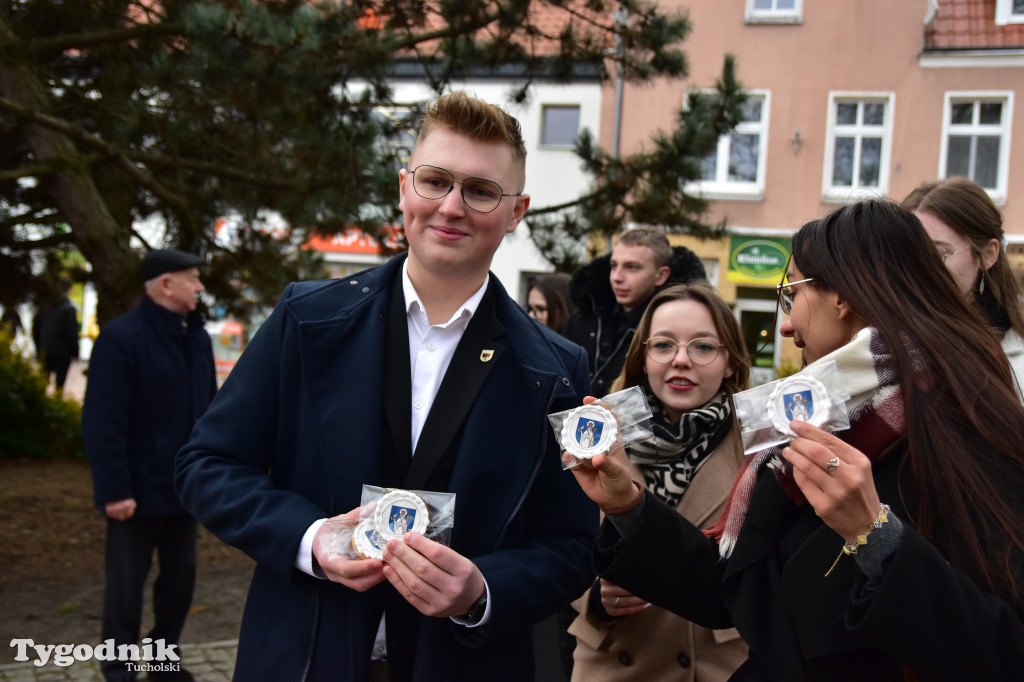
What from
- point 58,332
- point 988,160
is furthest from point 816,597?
point 988,160

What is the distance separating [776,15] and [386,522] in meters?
18.4

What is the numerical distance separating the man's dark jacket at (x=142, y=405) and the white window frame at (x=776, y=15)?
634 inches

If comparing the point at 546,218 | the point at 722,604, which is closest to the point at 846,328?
the point at 722,604

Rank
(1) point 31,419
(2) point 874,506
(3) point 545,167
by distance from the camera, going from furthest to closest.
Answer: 1. (3) point 545,167
2. (1) point 31,419
3. (2) point 874,506

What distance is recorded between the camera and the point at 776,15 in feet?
57.3

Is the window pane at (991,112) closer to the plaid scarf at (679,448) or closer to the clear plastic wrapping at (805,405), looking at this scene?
the plaid scarf at (679,448)

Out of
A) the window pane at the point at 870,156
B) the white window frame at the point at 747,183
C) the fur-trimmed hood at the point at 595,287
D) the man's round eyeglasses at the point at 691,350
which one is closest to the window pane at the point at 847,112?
the window pane at the point at 870,156

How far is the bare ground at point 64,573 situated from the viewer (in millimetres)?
5141

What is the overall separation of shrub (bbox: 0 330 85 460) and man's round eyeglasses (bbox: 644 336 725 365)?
30.4 feet

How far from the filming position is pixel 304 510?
6.34 feet

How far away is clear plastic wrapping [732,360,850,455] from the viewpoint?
1.57m

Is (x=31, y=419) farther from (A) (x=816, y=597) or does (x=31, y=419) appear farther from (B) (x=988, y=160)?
(B) (x=988, y=160)

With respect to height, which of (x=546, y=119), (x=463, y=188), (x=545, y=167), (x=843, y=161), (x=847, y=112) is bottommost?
(x=463, y=188)

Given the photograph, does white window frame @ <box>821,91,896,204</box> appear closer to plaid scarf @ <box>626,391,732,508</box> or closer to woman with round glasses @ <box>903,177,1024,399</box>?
woman with round glasses @ <box>903,177,1024,399</box>
